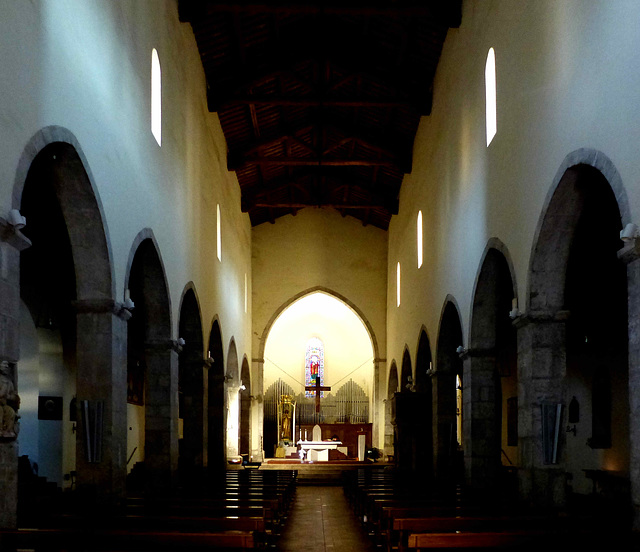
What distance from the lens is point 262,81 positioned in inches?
792

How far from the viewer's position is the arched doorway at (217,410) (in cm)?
2178

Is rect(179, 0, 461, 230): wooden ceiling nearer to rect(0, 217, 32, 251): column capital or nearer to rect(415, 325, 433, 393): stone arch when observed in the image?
rect(415, 325, 433, 393): stone arch

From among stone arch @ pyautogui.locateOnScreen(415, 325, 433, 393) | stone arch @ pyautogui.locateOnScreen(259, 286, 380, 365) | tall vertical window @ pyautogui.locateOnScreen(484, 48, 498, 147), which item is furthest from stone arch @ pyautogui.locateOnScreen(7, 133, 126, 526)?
stone arch @ pyautogui.locateOnScreen(259, 286, 380, 365)

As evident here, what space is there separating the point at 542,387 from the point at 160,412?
22.5ft

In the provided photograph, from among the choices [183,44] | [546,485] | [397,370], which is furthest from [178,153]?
[397,370]

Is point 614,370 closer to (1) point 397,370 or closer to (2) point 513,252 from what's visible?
(2) point 513,252

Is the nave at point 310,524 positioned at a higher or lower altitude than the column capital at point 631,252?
lower

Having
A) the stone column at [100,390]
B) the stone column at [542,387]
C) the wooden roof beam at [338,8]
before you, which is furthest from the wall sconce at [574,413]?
the stone column at [100,390]

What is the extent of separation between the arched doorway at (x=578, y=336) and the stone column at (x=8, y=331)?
5168 millimetres

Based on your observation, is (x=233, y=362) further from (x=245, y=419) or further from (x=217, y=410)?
(x=245, y=419)

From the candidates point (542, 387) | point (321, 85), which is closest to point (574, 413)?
Result: point (542, 387)

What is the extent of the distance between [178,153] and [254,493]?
20.9 ft

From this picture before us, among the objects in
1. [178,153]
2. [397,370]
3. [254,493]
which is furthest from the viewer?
[397,370]

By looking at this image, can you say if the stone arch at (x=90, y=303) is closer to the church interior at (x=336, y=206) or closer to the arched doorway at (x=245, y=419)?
the church interior at (x=336, y=206)
